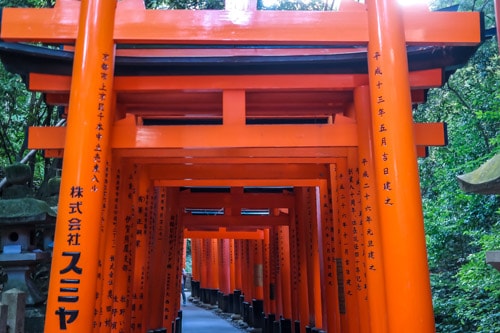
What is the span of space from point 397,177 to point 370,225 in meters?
1.02

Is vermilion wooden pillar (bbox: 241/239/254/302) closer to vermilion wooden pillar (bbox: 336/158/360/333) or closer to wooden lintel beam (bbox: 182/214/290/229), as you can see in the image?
wooden lintel beam (bbox: 182/214/290/229)

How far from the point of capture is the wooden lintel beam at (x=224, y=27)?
3.94 metres

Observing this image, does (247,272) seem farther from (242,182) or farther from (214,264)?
(242,182)

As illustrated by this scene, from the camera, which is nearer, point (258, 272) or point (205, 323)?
point (258, 272)

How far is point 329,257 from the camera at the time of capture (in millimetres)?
6727

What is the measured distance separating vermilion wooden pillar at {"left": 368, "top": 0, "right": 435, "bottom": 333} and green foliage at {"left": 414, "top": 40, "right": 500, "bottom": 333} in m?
4.49

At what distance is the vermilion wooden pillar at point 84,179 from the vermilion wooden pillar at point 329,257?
11.4 feet

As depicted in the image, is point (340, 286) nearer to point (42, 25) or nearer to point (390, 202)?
point (390, 202)

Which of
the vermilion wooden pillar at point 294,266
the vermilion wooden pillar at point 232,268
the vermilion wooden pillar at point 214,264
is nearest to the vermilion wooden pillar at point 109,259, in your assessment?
the vermilion wooden pillar at point 294,266

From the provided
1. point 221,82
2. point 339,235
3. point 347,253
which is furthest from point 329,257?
point 221,82

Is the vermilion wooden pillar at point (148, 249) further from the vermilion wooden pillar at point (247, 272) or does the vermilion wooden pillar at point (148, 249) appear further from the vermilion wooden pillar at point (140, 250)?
the vermilion wooden pillar at point (247, 272)

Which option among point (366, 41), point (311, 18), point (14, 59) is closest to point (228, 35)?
point (311, 18)

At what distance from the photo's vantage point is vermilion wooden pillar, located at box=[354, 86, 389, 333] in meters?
4.44

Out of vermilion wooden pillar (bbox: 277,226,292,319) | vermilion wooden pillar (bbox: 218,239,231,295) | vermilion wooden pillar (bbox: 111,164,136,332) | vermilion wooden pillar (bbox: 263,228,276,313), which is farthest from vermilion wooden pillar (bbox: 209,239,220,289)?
vermilion wooden pillar (bbox: 111,164,136,332)
